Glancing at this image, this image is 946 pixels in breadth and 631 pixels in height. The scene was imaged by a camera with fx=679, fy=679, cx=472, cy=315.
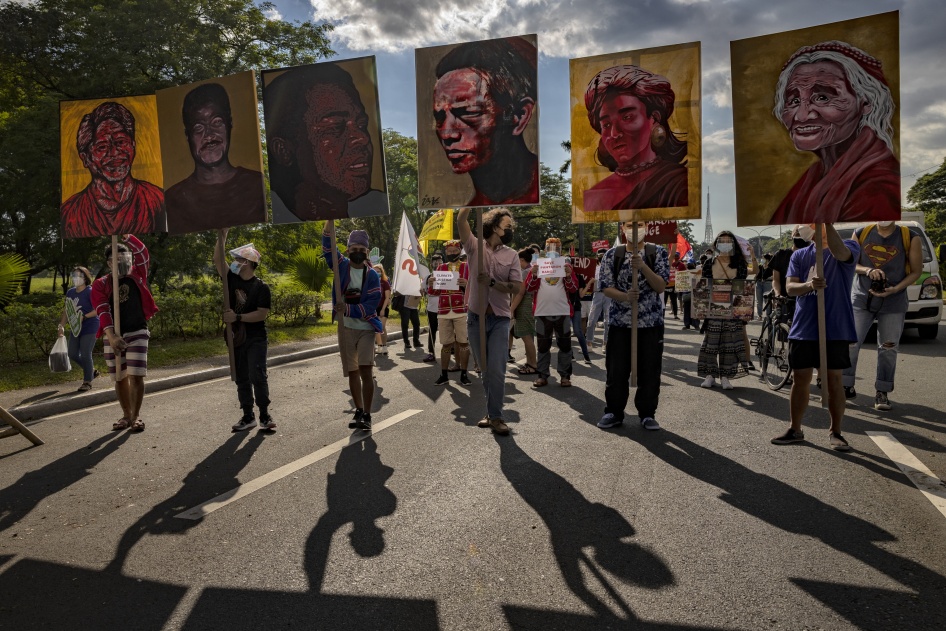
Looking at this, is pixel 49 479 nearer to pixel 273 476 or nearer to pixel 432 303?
pixel 273 476

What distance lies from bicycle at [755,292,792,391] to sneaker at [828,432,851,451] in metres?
2.89

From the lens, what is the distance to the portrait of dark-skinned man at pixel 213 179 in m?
6.57

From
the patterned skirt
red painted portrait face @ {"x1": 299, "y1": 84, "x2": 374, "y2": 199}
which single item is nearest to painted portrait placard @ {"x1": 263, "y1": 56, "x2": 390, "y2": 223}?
red painted portrait face @ {"x1": 299, "y1": 84, "x2": 374, "y2": 199}

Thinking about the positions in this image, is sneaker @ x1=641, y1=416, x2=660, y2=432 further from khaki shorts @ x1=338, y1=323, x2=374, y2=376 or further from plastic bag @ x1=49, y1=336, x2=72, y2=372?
plastic bag @ x1=49, y1=336, x2=72, y2=372

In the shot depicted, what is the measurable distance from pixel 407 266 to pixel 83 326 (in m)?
5.01

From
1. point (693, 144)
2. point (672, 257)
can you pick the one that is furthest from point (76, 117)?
point (672, 257)

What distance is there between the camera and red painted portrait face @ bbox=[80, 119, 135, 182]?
23.8 feet

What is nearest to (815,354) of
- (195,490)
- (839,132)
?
(839,132)

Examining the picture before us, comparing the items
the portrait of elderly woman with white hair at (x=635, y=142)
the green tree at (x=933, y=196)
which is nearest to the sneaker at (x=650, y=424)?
the portrait of elderly woman with white hair at (x=635, y=142)

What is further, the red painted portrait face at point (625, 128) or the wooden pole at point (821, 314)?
the red painted portrait face at point (625, 128)

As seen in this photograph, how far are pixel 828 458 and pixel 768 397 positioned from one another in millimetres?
2752

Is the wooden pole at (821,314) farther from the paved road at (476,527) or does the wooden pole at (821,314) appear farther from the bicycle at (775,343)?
the bicycle at (775,343)

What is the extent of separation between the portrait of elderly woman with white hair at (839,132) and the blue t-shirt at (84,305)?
839 centimetres

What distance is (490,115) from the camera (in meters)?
6.20
